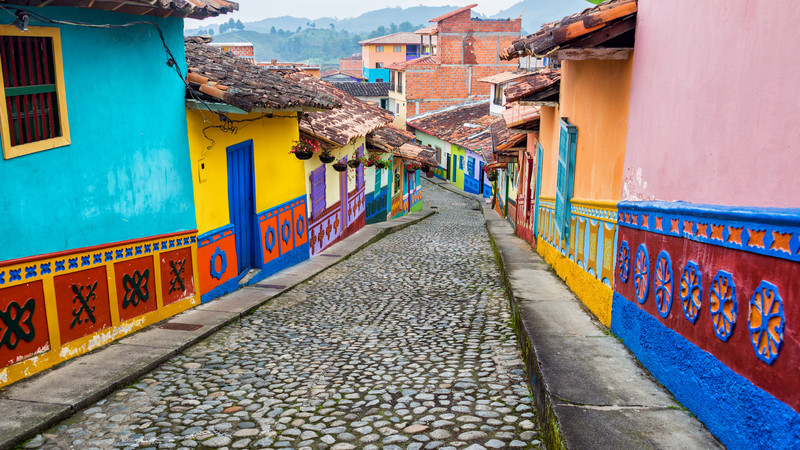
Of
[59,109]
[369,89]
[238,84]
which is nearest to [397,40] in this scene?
[369,89]

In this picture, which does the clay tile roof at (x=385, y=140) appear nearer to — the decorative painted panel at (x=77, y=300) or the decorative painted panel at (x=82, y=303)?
the decorative painted panel at (x=77, y=300)

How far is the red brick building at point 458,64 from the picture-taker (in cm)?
4397

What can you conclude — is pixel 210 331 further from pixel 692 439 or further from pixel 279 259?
pixel 692 439

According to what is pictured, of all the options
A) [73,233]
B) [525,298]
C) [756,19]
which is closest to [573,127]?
[525,298]

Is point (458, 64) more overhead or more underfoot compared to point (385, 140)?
more overhead

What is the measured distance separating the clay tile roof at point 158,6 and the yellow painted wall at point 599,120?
4.62 metres

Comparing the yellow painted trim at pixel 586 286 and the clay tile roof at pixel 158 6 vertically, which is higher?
the clay tile roof at pixel 158 6

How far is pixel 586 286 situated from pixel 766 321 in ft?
14.4

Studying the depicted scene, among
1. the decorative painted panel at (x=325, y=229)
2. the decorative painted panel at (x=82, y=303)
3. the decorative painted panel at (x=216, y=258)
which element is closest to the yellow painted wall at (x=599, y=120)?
the decorative painted panel at (x=216, y=258)

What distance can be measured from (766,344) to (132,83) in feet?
21.9

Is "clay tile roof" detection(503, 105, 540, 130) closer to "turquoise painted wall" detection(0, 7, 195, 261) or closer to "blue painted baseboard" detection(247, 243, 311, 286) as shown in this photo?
"blue painted baseboard" detection(247, 243, 311, 286)

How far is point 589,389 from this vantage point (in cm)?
462

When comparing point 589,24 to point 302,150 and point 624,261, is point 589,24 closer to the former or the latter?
point 624,261

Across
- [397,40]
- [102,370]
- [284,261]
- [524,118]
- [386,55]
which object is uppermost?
[397,40]
